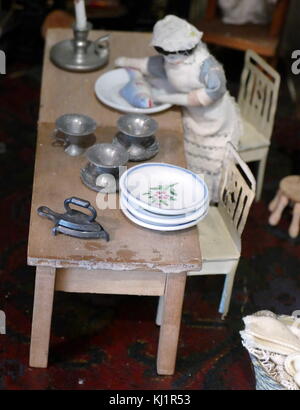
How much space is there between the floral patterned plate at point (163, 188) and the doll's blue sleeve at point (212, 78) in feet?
1.64

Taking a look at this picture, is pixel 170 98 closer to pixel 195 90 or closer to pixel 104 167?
pixel 195 90

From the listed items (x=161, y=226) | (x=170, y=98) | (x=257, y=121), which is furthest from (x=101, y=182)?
(x=257, y=121)

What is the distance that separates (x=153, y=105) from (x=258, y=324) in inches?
46.3

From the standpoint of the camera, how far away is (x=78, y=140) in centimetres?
308

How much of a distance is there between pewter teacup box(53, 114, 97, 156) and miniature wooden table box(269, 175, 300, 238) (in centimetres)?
119

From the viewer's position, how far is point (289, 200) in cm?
400

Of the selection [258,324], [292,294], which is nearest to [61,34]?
[292,294]

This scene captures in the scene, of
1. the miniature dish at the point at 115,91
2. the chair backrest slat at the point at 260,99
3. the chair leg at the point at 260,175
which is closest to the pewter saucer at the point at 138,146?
the miniature dish at the point at 115,91

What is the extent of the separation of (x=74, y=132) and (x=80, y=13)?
33.7 inches

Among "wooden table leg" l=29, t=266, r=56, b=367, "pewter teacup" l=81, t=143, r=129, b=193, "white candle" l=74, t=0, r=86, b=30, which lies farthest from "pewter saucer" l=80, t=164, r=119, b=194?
"white candle" l=74, t=0, r=86, b=30

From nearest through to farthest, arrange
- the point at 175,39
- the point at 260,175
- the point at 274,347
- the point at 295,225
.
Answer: the point at 274,347 → the point at 175,39 → the point at 295,225 → the point at 260,175

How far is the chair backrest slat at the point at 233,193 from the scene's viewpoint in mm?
3121

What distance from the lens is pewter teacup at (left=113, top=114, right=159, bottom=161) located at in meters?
3.07
